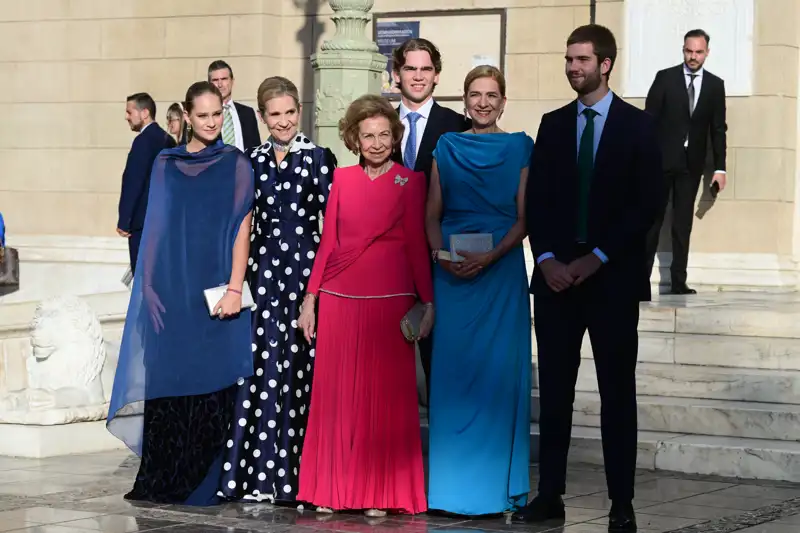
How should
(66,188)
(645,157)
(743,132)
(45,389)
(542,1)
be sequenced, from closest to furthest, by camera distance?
(645,157), (45,389), (743,132), (542,1), (66,188)

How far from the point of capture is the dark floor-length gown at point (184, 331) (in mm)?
7949

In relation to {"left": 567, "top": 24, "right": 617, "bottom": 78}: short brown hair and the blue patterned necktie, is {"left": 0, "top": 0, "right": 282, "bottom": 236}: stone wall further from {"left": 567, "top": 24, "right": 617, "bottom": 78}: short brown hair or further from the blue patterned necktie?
{"left": 567, "top": 24, "right": 617, "bottom": 78}: short brown hair

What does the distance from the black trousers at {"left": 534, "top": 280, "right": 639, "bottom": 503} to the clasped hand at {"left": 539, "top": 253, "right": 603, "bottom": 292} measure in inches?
4.1

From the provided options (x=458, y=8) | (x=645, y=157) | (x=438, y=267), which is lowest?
(x=438, y=267)

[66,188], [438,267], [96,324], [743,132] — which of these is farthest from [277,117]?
[66,188]

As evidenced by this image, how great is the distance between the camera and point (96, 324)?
9.84 m

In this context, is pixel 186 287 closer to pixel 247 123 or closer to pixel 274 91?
pixel 274 91

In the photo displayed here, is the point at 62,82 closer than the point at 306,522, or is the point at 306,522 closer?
the point at 306,522

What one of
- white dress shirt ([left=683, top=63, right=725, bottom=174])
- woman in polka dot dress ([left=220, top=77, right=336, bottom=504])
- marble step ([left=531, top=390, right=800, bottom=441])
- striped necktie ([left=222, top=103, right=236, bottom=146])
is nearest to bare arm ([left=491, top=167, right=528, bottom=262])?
Result: woman in polka dot dress ([left=220, top=77, right=336, bottom=504])

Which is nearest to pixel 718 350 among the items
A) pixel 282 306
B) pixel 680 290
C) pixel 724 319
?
pixel 724 319

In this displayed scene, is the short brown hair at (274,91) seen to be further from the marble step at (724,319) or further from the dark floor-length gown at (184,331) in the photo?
the marble step at (724,319)

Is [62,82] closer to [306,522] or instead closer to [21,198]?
[21,198]

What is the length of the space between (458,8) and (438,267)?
732cm

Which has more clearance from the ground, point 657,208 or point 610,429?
point 657,208
